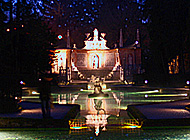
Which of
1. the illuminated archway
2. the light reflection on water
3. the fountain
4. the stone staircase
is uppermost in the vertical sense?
the illuminated archway

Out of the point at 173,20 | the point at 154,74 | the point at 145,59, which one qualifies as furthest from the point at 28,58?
the point at 145,59

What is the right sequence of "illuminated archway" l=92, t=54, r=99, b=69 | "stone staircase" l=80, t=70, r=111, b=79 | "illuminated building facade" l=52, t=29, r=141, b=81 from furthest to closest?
"illuminated archway" l=92, t=54, r=99, b=69
"illuminated building facade" l=52, t=29, r=141, b=81
"stone staircase" l=80, t=70, r=111, b=79

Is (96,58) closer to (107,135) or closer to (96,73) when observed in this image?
(96,73)

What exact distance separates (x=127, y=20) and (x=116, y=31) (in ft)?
10.6

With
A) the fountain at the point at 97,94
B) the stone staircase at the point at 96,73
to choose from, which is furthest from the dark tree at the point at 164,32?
the stone staircase at the point at 96,73

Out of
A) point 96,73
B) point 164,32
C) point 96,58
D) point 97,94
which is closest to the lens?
point 97,94

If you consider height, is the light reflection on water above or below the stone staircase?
below

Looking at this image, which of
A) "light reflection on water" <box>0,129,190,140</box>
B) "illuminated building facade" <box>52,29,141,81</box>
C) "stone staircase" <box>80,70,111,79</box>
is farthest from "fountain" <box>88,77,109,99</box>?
"stone staircase" <box>80,70,111,79</box>

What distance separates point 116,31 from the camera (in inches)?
2867

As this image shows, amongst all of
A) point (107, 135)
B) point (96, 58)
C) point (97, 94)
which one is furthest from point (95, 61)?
point (107, 135)

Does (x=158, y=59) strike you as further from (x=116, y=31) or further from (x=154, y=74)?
(x=116, y=31)

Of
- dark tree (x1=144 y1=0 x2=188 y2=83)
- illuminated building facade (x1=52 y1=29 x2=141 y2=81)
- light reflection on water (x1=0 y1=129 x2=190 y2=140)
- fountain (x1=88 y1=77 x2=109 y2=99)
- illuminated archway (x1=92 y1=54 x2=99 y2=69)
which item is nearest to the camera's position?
light reflection on water (x1=0 y1=129 x2=190 y2=140)

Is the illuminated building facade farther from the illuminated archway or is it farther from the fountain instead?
the fountain

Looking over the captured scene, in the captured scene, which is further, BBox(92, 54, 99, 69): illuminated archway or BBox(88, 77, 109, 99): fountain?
BBox(92, 54, 99, 69): illuminated archway
